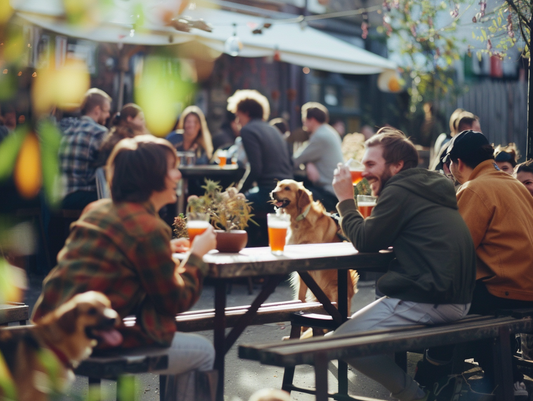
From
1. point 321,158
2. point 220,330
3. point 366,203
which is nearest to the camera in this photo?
point 220,330

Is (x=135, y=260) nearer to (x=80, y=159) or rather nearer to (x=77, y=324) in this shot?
(x=77, y=324)

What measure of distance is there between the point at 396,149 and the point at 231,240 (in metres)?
0.92

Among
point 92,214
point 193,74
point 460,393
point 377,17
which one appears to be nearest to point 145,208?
point 92,214

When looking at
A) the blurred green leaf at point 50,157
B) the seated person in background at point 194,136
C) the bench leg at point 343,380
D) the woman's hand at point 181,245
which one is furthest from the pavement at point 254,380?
the seated person in background at point 194,136

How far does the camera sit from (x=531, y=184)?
13.5 feet

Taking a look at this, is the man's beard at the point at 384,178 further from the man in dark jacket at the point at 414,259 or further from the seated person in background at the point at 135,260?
the seated person in background at the point at 135,260

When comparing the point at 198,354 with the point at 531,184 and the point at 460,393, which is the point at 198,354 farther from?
the point at 531,184

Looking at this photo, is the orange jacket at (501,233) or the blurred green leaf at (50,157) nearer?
the blurred green leaf at (50,157)

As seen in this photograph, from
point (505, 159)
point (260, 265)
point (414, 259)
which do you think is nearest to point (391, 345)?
point (414, 259)

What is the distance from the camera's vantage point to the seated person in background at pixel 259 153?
6.11 metres

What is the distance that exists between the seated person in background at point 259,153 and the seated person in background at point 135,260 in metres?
3.74

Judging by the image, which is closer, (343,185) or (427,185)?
(427,185)

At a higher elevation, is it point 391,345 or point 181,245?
point 181,245

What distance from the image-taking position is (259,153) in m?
6.15
